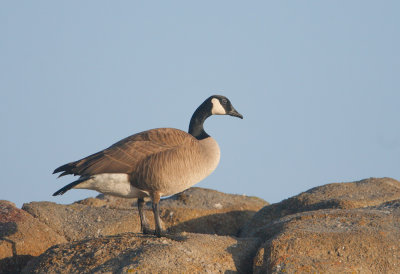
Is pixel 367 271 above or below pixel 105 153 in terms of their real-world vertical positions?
below

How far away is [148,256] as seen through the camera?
28.9 feet

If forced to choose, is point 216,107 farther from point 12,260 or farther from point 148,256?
point 12,260

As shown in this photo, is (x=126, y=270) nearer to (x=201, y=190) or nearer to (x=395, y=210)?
(x=395, y=210)

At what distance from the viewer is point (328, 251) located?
930cm

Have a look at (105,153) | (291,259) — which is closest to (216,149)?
(105,153)

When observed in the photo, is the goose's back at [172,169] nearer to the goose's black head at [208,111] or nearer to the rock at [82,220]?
the goose's black head at [208,111]

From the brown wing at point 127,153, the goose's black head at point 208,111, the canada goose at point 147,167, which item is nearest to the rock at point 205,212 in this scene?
the goose's black head at point 208,111

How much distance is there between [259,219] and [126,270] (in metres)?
6.34

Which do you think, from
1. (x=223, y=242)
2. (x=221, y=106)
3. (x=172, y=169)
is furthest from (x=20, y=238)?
(x=221, y=106)

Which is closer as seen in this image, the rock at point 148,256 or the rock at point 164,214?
the rock at point 148,256

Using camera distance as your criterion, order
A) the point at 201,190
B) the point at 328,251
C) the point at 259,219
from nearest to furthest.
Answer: the point at 328,251 → the point at 259,219 → the point at 201,190

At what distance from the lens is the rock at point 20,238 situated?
11.4 meters

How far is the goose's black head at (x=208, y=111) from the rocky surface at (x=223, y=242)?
2.33m

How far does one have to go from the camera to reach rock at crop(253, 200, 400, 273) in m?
8.87
